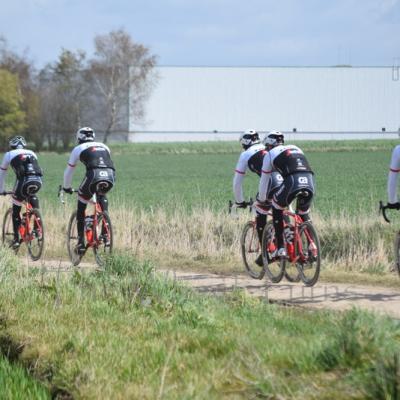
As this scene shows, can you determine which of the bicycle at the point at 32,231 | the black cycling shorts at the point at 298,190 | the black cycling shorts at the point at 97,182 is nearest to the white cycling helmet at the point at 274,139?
the black cycling shorts at the point at 298,190

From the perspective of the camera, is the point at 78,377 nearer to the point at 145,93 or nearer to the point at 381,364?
the point at 381,364

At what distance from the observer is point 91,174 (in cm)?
1475

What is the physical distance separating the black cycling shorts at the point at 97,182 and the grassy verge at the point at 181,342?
4498 mm

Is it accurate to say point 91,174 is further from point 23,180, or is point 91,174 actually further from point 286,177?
point 286,177

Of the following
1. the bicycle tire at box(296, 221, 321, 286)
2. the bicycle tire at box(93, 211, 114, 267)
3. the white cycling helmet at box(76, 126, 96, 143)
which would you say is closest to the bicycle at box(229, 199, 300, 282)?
the bicycle tire at box(296, 221, 321, 286)

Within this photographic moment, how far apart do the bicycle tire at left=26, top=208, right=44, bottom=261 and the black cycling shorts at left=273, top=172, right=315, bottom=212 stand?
17.3 ft

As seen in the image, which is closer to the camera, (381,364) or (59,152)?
(381,364)

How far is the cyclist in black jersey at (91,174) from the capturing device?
48.4 feet

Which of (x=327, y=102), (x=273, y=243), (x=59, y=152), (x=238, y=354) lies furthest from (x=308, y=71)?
(x=238, y=354)

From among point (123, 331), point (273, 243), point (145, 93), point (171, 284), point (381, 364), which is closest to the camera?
point (381, 364)

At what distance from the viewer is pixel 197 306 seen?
8828 millimetres

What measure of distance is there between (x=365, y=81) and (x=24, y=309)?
298 ft

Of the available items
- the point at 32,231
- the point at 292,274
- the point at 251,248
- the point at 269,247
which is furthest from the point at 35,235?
the point at 292,274

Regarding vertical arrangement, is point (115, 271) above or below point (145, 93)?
below
